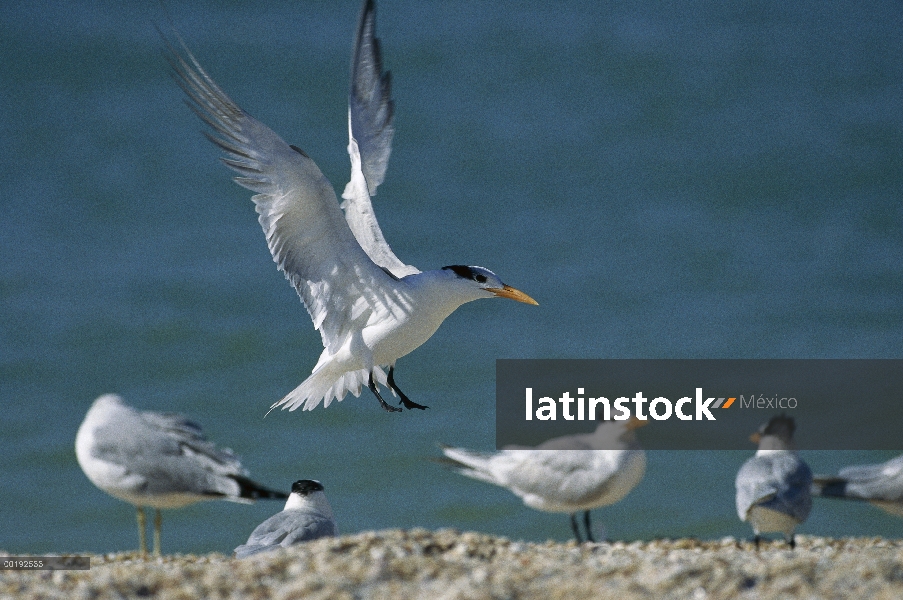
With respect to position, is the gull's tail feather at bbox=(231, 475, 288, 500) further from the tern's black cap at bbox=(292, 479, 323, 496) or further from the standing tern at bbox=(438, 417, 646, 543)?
the standing tern at bbox=(438, 417, 646, 543)

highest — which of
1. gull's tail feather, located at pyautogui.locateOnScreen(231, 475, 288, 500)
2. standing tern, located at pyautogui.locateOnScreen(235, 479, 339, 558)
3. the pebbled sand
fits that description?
gull's tail feather, located at pyautogui.locateOnScreen(231, 475, 288, 500)

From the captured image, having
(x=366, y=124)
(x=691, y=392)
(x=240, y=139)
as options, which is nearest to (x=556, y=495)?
(x=240, y=139)

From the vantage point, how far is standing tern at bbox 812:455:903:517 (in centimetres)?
618

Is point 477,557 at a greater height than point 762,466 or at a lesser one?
lesser

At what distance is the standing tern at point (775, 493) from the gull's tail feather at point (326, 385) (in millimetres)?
2399

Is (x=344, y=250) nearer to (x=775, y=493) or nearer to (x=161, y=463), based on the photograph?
(x=161, y=463)

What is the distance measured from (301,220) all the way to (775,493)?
2.69 meters

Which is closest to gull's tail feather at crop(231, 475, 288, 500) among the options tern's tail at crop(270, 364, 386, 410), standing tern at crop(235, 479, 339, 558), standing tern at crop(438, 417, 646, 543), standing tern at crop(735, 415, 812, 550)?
standing tern at crop(235, 479, 339, 558)

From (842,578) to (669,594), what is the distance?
601 mm

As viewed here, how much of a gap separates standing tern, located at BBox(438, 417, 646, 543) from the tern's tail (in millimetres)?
1480

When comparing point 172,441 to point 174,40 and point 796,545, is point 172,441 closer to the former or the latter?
point 796,545

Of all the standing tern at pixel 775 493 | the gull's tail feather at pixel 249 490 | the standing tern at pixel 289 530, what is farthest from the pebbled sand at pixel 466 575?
the gull's tail feather at pixel 249 490

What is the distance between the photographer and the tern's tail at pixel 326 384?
712cm

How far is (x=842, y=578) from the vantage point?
12.9ft
